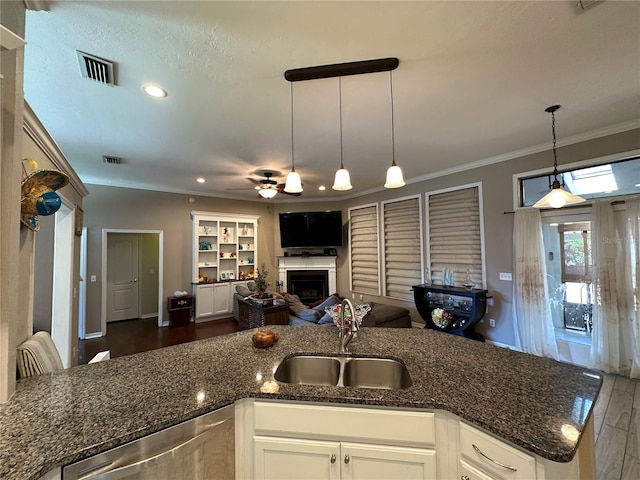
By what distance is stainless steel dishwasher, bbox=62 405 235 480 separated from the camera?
3.22 feet

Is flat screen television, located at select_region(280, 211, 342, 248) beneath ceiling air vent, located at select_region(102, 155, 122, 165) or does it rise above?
beneath

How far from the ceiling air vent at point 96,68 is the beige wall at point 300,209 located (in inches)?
155

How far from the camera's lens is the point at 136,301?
638 cm

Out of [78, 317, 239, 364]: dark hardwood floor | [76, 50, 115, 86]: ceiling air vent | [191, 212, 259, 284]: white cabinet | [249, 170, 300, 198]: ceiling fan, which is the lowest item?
[78, 317, 239, 364]: dark hardwood floor

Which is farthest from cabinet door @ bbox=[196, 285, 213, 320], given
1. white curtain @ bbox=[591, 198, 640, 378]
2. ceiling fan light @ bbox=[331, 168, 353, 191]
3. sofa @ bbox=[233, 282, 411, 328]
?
white curtain @ bbox=[591, 198, 640, 378]

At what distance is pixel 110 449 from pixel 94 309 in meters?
5.27

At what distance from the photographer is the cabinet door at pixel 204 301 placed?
5.89 meters

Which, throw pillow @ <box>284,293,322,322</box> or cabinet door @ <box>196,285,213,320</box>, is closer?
throw pillow @ <box>284,293,322,322</box>

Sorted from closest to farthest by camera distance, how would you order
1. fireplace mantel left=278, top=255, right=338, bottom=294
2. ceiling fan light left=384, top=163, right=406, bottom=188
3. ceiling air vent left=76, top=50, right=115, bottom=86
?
ceiling air vent left=76, top=50, right=115, bottom=86 < ceiling fan light left=384, top=163, right=406, bottom=188 < fireplace mantel left=278, top=255, right=338, bottom=294

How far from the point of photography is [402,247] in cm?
553

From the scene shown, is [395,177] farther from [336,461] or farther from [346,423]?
[336,461]

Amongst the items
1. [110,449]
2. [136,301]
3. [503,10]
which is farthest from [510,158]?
[136,301]

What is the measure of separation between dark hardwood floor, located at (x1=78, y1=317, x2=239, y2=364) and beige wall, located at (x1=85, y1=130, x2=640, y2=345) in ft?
1.63

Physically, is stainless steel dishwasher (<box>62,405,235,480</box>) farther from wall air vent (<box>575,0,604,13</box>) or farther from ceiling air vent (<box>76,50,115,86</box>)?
wall air vent (<box>575,0,604,13</box>)
